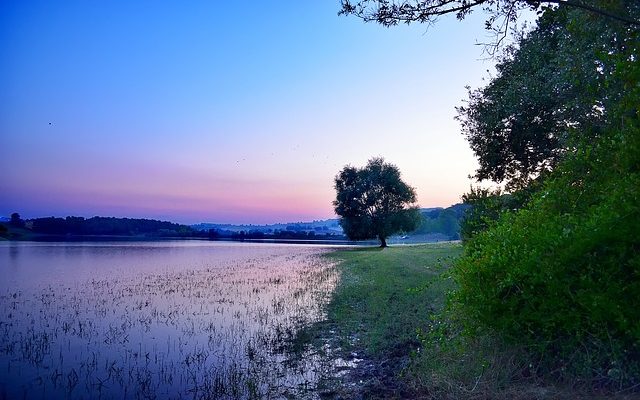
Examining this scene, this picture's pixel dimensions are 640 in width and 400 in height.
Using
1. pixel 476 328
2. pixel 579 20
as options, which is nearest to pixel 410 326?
pixel 476 328

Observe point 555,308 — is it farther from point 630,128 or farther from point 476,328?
point 630,128

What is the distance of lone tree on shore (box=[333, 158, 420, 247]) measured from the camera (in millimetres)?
80250

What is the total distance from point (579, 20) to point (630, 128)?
15.8 ft

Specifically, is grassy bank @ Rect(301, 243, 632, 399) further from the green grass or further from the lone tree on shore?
the lone tree on shore

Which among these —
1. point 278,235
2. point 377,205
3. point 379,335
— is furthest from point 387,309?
point 278,235

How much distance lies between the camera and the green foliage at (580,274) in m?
6.18

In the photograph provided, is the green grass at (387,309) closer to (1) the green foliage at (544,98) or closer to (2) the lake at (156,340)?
(2) the lake at (156,340)

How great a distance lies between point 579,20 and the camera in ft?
34.7

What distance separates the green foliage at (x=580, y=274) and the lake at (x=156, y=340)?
4.16m

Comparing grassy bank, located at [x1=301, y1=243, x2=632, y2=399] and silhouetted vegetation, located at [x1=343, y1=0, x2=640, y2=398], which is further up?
silhouetted vegetation, located at [x1=343, y1=0, x2=640, y2=398]

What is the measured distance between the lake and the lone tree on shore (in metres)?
55.1

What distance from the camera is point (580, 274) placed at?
253 inches

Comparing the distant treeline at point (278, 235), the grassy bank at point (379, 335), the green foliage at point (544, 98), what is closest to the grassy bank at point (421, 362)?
the grassy bank at point (379, 335)

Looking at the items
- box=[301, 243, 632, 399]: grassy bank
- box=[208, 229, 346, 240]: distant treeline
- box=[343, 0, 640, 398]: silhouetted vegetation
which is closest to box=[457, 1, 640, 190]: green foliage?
box=[343, 0, 640, 398]: silhouetted vegetation
